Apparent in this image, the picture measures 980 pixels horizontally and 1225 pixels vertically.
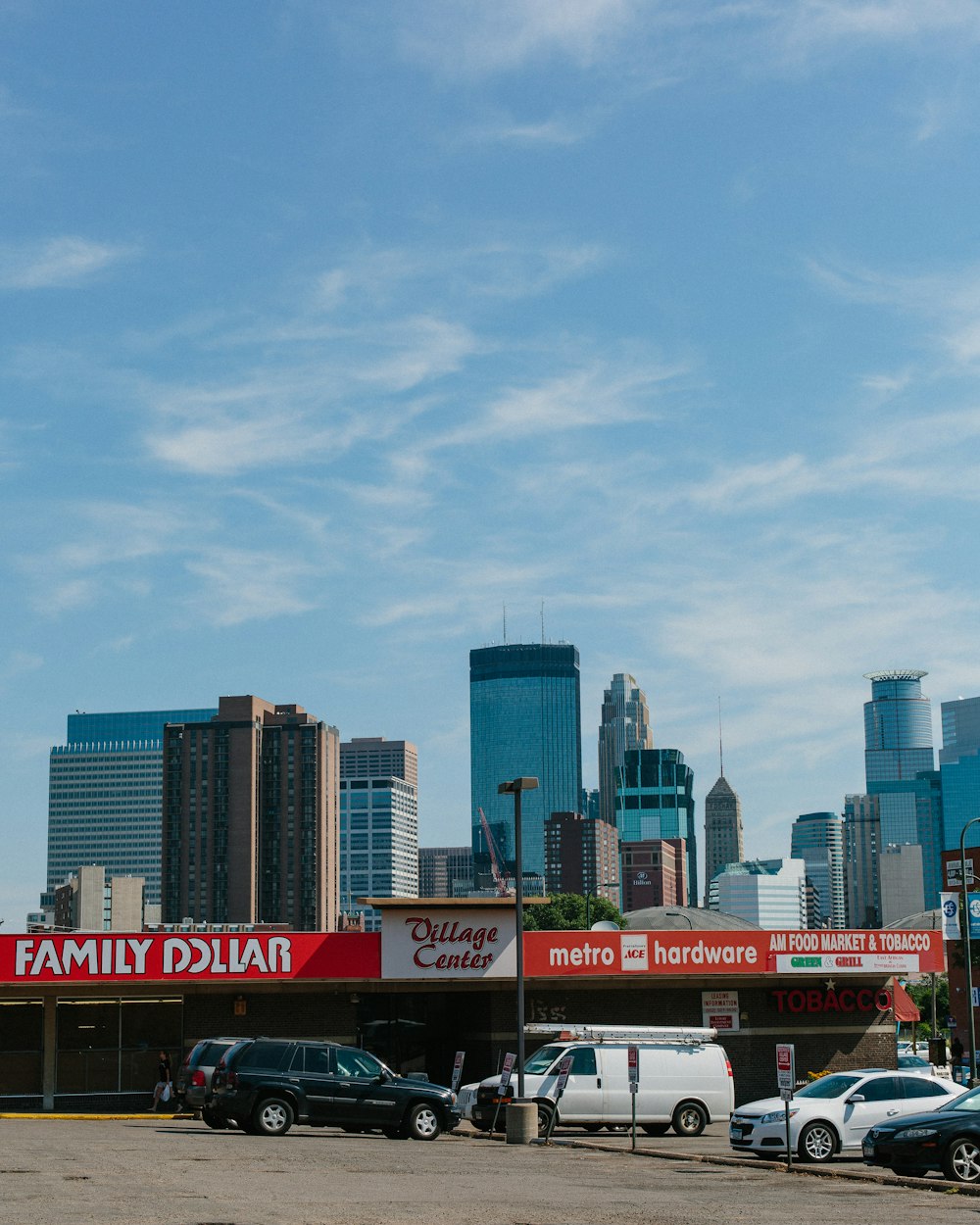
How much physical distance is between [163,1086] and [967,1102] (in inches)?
867

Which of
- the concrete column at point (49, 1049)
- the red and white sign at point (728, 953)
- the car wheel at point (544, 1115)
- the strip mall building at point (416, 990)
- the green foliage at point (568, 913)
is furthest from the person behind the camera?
the green foliage at point (568, 913)

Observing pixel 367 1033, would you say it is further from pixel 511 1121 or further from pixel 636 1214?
pixel 636 1214

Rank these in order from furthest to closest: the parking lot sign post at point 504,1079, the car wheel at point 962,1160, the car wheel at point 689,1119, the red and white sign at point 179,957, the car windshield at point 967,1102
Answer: the red and white sign at point 179,957, the car wheel at point 689,1119, the parking lot sign post at point 504,1079, the car windshield at point 967,1102, the car wheel at point 962,1160

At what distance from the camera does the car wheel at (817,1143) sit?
26.2 meters

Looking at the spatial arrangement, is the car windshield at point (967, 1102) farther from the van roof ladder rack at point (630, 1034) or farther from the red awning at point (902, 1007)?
the red awning at point (902, 1007)

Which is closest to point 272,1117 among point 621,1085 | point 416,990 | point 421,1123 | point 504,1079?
point 421,1123

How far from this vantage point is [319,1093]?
29531 mm

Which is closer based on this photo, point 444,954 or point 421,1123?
point 421,1123

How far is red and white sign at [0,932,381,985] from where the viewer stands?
38.9 meters

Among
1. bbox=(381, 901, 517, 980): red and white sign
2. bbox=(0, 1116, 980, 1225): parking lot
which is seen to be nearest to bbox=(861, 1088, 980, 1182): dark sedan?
bbox=(0, 1116, 980, 1225): parking lot

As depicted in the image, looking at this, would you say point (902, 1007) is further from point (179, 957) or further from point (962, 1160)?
point (962, 1160)

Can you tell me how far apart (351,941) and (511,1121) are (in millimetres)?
10769

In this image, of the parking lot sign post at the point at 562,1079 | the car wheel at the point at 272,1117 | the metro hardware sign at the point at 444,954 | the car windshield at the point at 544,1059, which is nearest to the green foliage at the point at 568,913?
the metro hardware sign at the point at 444,954

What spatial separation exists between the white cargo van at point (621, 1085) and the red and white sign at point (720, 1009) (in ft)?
25.4
